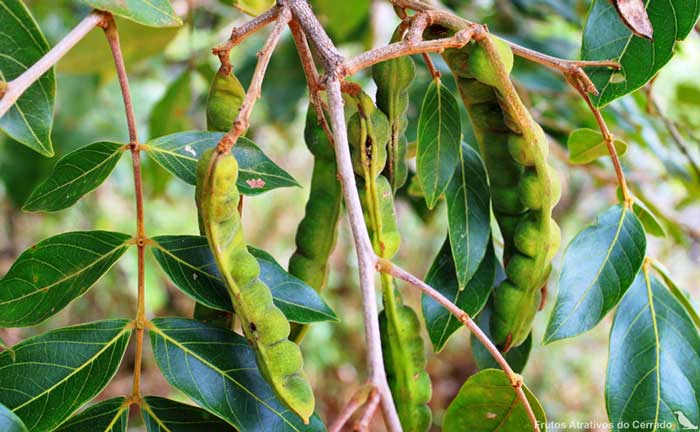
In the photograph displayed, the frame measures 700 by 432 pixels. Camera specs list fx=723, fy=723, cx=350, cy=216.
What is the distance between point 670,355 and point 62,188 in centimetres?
79

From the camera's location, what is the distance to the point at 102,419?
2.59 ft

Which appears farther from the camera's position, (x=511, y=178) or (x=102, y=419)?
(x=511, y=178)

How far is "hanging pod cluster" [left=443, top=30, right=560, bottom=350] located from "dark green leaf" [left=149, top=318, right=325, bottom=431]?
0.30 meters

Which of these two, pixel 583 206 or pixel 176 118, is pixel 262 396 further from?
pixel 583 206

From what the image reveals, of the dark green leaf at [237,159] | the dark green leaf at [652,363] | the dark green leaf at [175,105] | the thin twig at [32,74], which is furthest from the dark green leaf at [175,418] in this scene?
the dark green leaf at [175,105]

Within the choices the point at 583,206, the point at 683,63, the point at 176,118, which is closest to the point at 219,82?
the point at 176,118

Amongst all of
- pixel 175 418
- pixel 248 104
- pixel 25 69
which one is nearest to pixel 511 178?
pixel 248 104

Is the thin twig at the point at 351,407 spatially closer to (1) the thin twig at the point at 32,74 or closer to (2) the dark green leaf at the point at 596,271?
(2) the dark green leaf at the point at 596,271

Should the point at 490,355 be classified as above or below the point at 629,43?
below

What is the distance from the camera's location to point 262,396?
0.77 metres

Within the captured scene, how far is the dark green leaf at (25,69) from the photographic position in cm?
85

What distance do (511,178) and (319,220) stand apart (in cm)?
26

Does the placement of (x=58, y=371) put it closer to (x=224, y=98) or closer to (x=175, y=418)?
(x=175, y=418)

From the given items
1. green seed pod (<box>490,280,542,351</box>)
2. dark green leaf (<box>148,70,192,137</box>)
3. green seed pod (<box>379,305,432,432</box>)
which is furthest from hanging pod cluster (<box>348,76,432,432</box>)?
dark green leaf (<box>148,70,192,137</box>)
